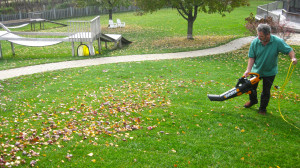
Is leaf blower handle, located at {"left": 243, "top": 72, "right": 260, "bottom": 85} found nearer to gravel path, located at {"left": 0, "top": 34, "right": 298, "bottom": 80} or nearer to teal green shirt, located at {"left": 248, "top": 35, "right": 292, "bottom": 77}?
teal green shirt, located at {"left": 248, "top": 35, "right": 292, "bottom": 77}

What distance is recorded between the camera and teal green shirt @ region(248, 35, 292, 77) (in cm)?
568

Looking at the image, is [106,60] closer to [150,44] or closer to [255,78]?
[150,44]

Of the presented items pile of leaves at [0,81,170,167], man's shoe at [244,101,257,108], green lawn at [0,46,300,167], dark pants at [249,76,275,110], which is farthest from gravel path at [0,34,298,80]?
dark pants at [249,76,275,110]

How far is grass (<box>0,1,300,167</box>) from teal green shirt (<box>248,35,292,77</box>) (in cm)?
105

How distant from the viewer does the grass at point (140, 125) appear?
4.71 meters

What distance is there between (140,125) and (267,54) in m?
2.87

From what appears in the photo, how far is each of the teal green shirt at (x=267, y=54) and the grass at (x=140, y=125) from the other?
1.05m

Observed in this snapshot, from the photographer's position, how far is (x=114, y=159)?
185 inches

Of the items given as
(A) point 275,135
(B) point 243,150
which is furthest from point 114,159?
(A) point 275,135

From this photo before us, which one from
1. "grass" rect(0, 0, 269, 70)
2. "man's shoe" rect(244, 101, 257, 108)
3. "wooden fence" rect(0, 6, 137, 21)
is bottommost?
"man's shoe" rect(244, 101, 257, 108)

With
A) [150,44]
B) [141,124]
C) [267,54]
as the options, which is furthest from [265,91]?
[150,44]

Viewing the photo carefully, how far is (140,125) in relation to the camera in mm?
5965

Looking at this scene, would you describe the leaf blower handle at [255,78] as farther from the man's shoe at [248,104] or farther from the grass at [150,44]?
the grass at [150,44]

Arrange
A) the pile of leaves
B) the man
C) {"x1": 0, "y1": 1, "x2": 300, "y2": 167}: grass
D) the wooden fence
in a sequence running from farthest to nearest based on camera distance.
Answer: the wooden fence
the man
the pile of leaves
{"x1": 0, "y1": 1, "x2": 300, "y2": 167}: grass
